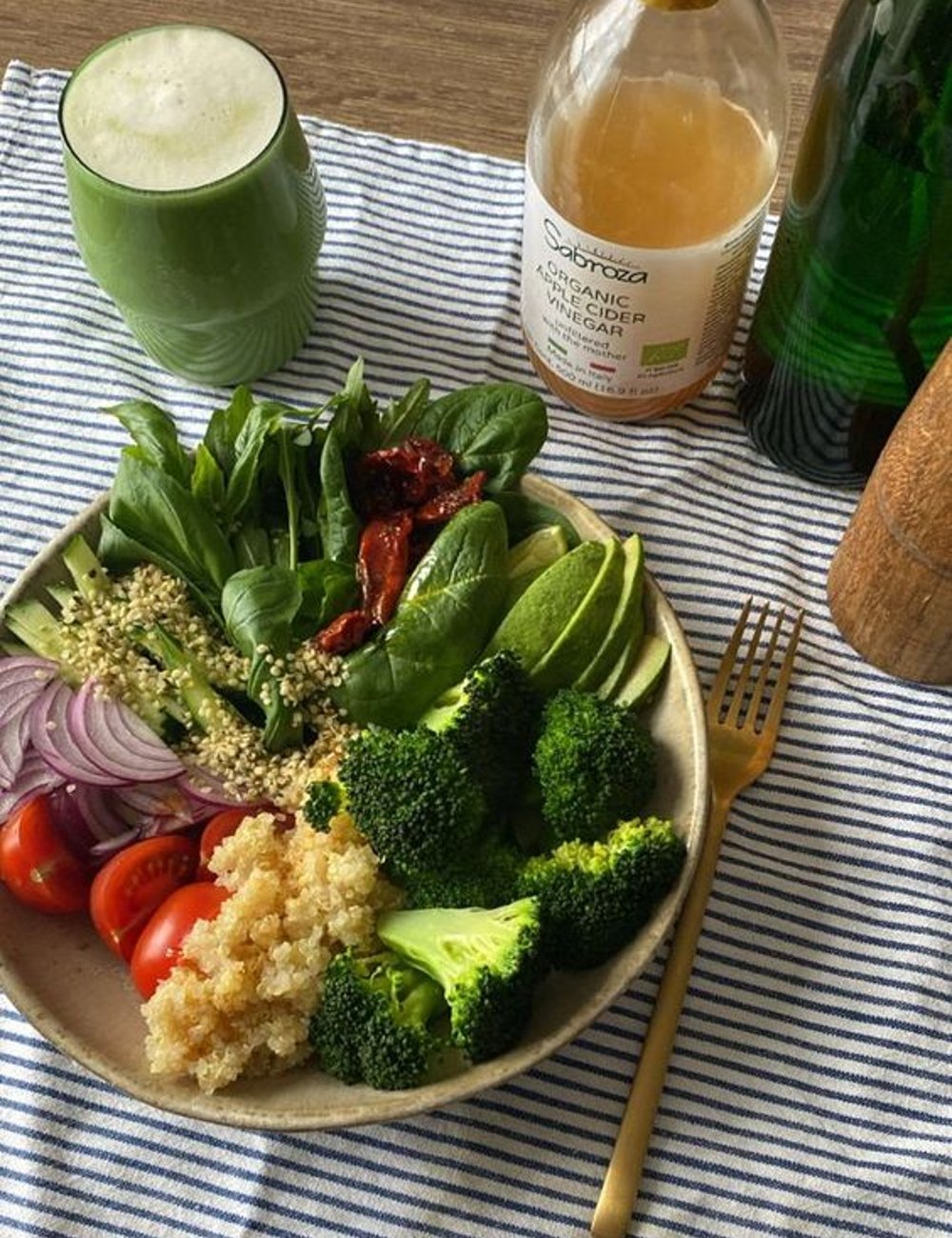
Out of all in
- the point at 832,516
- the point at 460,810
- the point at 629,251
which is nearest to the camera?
the point at 460,810

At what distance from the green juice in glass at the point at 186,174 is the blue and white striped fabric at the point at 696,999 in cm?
15

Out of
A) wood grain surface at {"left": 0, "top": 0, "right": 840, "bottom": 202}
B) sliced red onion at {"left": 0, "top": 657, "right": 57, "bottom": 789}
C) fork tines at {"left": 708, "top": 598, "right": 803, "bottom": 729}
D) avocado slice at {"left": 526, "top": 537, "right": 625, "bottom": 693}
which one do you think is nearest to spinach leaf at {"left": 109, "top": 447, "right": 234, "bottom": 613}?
sliced red onion at {"left": 0, "top": 657, "right": 57, "bottom": 789}

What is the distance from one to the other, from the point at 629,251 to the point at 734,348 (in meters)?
0.25

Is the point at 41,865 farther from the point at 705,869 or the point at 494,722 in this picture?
the point at 705,869

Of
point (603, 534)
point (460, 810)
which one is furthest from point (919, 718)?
point (460, 810)

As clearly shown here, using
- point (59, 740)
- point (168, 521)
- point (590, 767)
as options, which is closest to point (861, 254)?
point (590, 767)

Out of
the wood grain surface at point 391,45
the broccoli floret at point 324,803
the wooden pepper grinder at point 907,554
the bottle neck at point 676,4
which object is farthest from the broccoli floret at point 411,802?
the wood grain surface at point 391,45

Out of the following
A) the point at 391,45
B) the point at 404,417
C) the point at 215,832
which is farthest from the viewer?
the point at 391,45

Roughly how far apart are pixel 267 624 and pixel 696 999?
358mm

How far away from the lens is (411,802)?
748mm

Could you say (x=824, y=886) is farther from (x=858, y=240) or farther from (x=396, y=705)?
(x=858, y=240)

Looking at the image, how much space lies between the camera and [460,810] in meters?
0.75

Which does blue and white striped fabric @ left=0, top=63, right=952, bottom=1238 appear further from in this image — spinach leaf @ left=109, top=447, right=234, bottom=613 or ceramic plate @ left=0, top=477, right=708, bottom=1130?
spinach leaf @ left=109, top=447, right=234, bottom=613

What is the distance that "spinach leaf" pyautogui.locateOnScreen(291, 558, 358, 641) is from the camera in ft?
2.75
